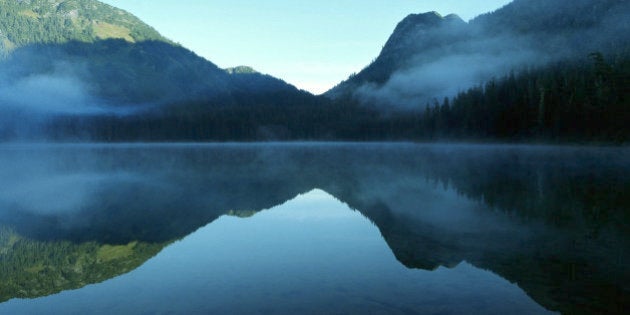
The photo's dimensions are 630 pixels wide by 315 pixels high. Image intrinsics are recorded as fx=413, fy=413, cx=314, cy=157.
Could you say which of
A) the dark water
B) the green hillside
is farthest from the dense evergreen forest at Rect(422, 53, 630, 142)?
the green hillside

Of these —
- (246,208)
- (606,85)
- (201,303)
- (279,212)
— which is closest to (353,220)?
(279,212)

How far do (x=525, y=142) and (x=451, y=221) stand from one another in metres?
121

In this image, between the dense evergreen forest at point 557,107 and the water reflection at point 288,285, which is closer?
the water reflection at point 288,285

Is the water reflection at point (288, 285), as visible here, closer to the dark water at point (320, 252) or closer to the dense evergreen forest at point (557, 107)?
the dark water at point (320, 252)

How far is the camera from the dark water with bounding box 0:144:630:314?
457 inches

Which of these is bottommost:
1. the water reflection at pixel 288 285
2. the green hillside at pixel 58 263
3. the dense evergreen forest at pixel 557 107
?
the green hillside at pixel 58 263

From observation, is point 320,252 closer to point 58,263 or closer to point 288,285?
point 288,285

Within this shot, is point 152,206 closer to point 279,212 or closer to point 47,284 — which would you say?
point 279,212

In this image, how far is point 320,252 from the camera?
17.1 m

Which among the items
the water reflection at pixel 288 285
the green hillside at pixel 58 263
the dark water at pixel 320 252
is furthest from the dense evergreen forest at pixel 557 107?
the green hillside at pixel 58 263

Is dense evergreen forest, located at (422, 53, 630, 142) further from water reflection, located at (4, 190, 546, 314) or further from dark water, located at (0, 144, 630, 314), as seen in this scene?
water reflection, located at (4, 190, 546, 314)

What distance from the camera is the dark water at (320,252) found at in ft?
38.1

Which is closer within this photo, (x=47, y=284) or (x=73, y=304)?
(x=73, y=304)

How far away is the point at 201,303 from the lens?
37.5 ft
